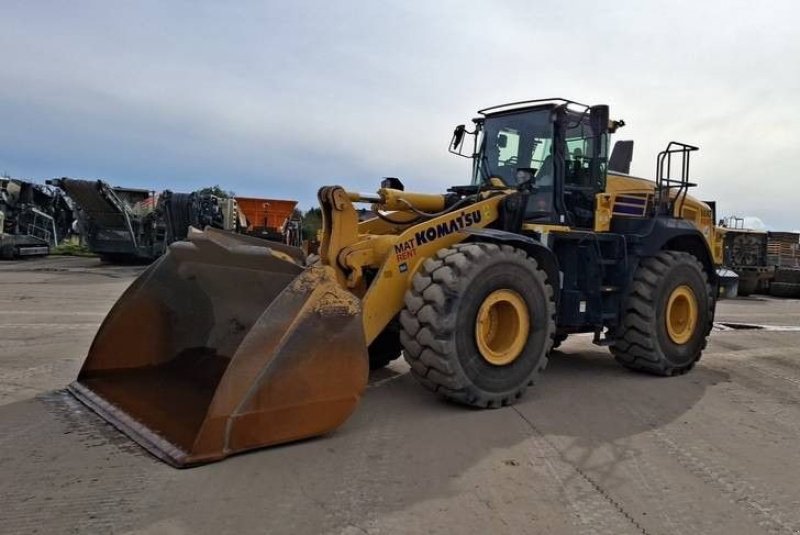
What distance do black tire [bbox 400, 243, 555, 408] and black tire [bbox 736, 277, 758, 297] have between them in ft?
57.5

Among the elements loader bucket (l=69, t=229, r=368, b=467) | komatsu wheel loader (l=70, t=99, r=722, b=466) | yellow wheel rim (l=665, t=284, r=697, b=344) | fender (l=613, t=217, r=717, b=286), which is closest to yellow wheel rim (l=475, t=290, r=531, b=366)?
komatsu wheel loader (l=70, t=99, r=722, b=466)

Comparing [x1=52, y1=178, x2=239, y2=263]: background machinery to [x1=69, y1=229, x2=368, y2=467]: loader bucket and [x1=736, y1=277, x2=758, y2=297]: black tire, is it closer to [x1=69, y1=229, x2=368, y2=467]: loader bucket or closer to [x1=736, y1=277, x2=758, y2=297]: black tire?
[x1=69, y1=229, x2=368, y2=467]: loader bucket

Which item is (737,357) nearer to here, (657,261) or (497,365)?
(657,261)

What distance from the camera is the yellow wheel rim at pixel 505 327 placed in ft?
16.2

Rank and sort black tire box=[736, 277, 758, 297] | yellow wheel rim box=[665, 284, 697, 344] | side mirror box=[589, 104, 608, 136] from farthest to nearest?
black tire box=[736, 277, 758, 297]
yellow wheel rim box=[665, 284, 697, 344]
side mirror box=[589, 104, 608, 136]

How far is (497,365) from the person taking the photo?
493 centimetres

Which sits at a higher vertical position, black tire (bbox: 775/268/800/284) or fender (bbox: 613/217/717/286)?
fender (bbox: 613/217/717/286)

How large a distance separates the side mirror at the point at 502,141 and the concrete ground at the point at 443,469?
2.46 meters

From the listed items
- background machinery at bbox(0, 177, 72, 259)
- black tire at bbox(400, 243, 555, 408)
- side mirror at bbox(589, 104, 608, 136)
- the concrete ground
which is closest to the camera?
the concrete ground

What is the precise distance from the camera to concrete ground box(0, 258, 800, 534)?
3.11 metres

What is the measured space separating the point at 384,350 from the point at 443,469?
2.33m

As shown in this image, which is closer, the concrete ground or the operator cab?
the concrete ground

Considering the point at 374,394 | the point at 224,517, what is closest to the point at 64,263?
the point at 374,394

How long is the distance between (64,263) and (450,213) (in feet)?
61.0
